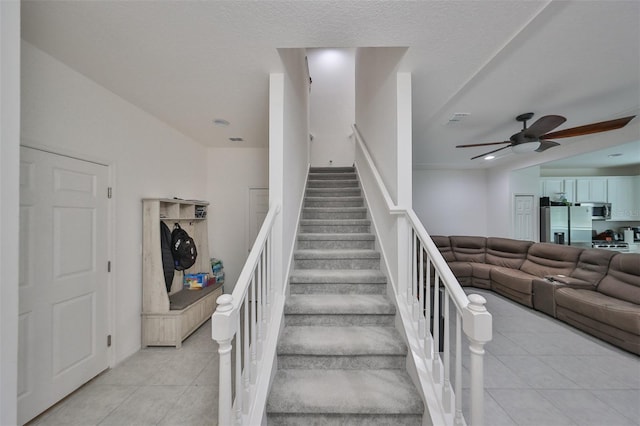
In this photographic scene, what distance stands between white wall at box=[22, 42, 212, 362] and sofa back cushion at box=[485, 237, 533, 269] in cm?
586

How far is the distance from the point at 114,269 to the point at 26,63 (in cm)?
176

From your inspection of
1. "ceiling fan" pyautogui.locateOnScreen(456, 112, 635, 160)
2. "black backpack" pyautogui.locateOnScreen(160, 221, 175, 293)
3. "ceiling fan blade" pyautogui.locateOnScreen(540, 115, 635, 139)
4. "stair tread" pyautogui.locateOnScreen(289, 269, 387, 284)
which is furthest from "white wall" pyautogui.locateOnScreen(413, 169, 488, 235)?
"black backpack" pyautogui.locateOnScreen(160, 221, 175, 293)

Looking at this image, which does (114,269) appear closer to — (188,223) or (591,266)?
(188,223)

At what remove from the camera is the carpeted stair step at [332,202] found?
147 inches

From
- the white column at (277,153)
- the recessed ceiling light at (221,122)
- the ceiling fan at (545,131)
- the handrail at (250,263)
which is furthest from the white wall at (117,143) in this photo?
the ceiling fan at (545,131)

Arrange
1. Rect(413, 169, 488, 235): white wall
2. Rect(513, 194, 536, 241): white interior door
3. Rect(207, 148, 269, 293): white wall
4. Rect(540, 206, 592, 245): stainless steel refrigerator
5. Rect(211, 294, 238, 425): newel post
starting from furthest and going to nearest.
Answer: Rect(413, 169, 488, 235): white wall
Rect(513, 194, 536, 241): white interior door
Rect(540, 206, 592, 245): stainless steel refrigerator
Rect(207, 148, 269, 293): white wall
Rect(211, 294, 238, 425): newel post

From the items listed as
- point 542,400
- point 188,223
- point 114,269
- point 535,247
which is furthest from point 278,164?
point 535,247

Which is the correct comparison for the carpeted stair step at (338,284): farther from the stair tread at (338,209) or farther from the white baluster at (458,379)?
the stair tread at (338,209)

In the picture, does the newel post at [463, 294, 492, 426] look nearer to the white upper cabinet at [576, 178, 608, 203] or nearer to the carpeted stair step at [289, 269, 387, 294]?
the carpeted stair step at [289, 269, 387, 294]

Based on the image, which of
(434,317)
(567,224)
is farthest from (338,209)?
(567,224)

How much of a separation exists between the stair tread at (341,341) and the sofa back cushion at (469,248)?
13.5 feet

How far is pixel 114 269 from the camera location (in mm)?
2469

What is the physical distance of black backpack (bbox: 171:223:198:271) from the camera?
319 centimetres

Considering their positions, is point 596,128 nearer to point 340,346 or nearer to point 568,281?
point 568,281
